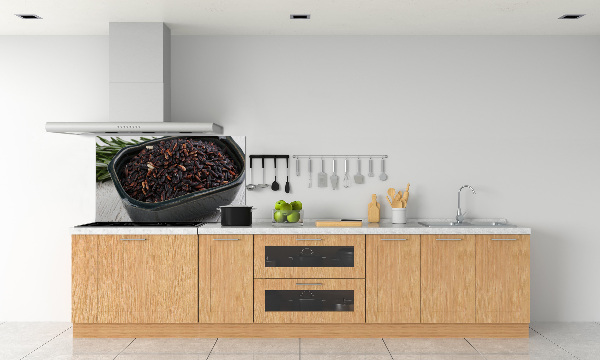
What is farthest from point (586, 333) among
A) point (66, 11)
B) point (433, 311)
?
point (66, 11)

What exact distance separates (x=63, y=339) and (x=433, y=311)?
2930 mm

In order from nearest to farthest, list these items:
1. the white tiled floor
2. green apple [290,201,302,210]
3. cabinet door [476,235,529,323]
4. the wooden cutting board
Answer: the white tiled floor
cabinet door [476,235,529,323]
the wooden cutting board
green apple [290,201,302,210]

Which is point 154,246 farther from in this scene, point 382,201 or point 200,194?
point 382,201

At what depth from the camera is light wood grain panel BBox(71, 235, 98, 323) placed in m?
4.39

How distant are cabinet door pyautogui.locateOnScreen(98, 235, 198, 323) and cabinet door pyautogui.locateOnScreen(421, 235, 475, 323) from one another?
1.80 meters

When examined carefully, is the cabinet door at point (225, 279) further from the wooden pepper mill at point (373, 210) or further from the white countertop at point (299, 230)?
the wooden pepper mill at point (373, 210)

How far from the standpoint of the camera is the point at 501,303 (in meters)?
4.38

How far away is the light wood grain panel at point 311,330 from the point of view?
443cm

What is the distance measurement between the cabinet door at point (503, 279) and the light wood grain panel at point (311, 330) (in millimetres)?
117

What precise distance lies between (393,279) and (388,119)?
4.78ft

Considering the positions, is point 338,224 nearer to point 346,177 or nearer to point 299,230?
point 299,230

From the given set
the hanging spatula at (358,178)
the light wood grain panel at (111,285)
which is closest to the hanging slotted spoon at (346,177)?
the hanging spatula at (358,178)

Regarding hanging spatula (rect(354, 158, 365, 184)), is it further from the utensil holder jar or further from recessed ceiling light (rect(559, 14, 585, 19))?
recessed ceiling light (rect(559, 14, 585, 19))

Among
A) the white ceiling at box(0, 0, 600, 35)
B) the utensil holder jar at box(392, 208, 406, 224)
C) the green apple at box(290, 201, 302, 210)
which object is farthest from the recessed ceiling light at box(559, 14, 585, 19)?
the green apple at box(290, 201, 302, 210)
